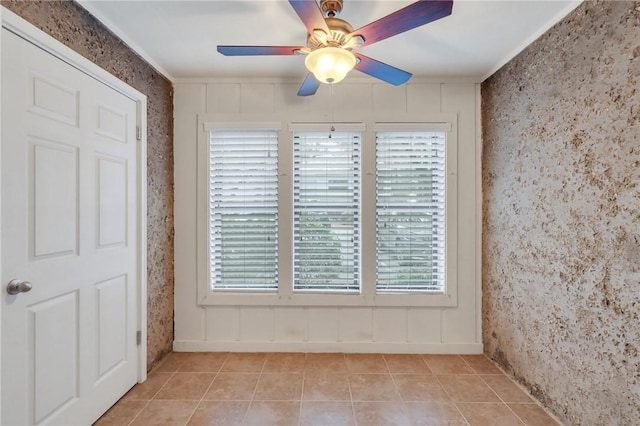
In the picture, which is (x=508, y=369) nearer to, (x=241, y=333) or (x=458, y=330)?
(x=458, y=330)

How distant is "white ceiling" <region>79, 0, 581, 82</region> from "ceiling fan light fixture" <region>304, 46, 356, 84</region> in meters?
0.50

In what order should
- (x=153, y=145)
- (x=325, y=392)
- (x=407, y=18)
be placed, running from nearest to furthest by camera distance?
1. (x=407, y=18)
2. (x=325, y=392)
3. (x=153, y=145)

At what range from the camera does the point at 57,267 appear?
5.00 ft

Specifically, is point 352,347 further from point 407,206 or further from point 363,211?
point 407,206

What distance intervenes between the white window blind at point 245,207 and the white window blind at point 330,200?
9.5 inches

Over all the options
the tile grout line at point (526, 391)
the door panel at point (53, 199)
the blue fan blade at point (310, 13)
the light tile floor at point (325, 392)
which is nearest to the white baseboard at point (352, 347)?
the light tile floor at point (325, 392)

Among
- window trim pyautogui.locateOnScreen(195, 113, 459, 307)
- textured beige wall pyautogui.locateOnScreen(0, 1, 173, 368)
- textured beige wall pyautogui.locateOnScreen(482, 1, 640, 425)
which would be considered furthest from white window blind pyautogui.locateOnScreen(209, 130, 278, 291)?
textured beige wall pyautogui.locateOnScreen(482, 1, 640, 425)

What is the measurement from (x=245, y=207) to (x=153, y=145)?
86 centimetres

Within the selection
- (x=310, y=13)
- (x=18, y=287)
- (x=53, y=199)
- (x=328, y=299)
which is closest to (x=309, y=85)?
(x=310, y=13)

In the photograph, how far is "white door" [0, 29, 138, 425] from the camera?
4.35ft

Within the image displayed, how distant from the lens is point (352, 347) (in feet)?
8.45

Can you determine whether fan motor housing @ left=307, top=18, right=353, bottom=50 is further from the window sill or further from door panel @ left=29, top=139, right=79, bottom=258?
the window sill

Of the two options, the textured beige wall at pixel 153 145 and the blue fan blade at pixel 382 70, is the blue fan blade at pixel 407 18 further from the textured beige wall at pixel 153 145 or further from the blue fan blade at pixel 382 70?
the textured beige wall at pixel 153 145

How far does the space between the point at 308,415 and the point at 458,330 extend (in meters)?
1.52
